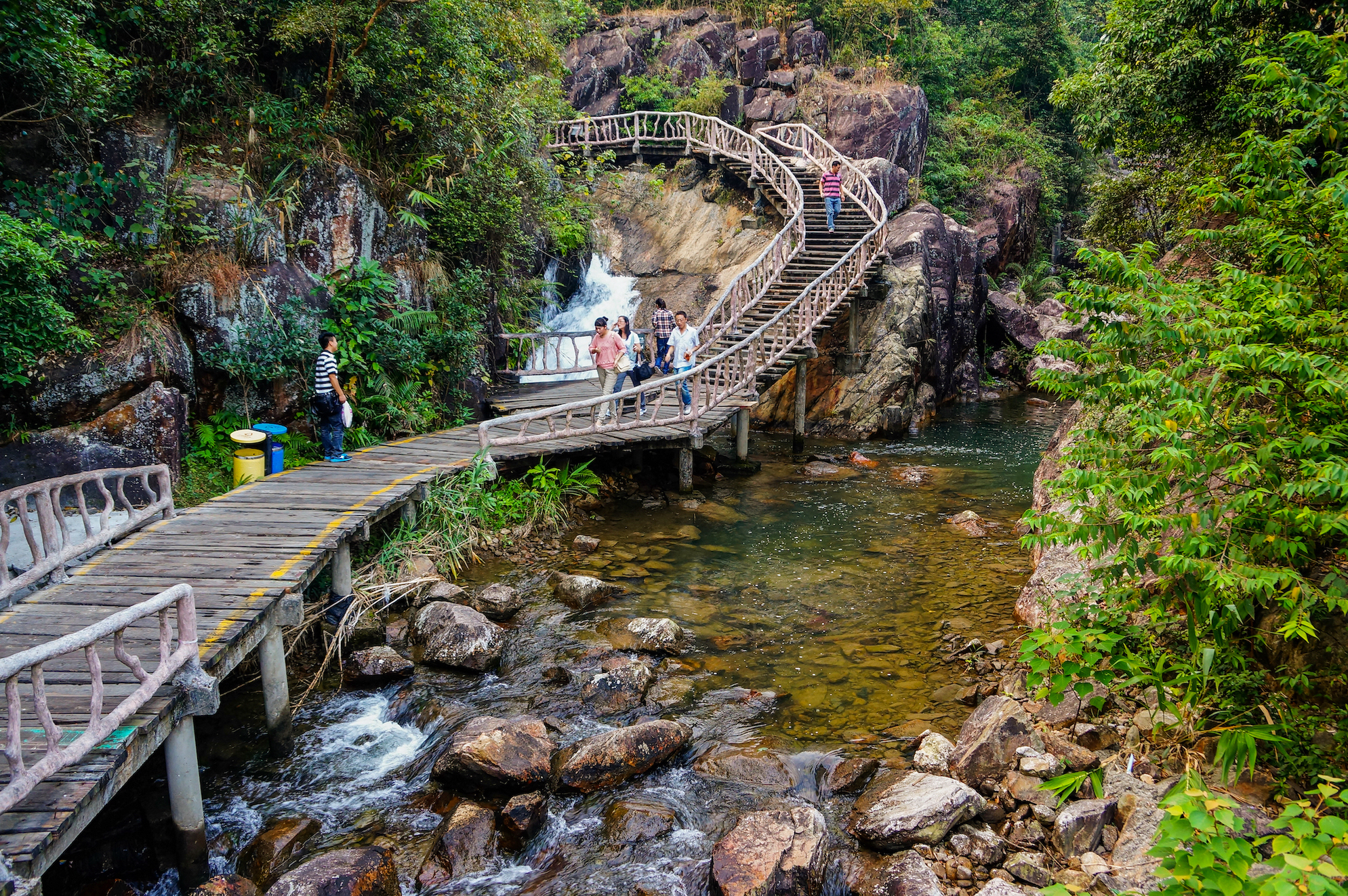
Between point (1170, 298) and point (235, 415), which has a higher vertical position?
point (1170, 298)

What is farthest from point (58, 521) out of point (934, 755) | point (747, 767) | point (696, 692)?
point (934, 755)

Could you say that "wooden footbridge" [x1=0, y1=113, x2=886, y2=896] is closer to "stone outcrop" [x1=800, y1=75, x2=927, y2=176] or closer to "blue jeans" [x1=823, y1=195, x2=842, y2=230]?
"blue jeans" [x1=823, y1=195, x2=842, y2=230]

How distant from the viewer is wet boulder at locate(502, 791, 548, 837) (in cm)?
600

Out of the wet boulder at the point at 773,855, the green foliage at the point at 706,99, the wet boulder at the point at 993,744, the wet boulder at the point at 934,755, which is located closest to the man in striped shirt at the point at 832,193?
the green foliage at the point at 706,99

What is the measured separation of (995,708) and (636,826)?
10.5 ft

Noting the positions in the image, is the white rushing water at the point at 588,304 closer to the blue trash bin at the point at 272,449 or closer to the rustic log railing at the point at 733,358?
the rustic log railing at the point at 733,358

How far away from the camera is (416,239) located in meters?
14.3

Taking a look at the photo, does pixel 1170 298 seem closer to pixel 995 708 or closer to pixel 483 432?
pixel 995 708

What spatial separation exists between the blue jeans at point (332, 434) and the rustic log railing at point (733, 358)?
2.00 meters

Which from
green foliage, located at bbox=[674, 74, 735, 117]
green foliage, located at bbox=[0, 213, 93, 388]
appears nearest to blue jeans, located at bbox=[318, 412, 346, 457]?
green foliage, located at bbox=[0, 213, 93, 388]

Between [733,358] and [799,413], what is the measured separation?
125 inches

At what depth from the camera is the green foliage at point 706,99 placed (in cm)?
2648

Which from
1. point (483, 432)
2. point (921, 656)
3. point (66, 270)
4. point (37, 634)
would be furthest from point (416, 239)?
point (921, 656)

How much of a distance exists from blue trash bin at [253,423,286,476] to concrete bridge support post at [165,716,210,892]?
19.9 ft
